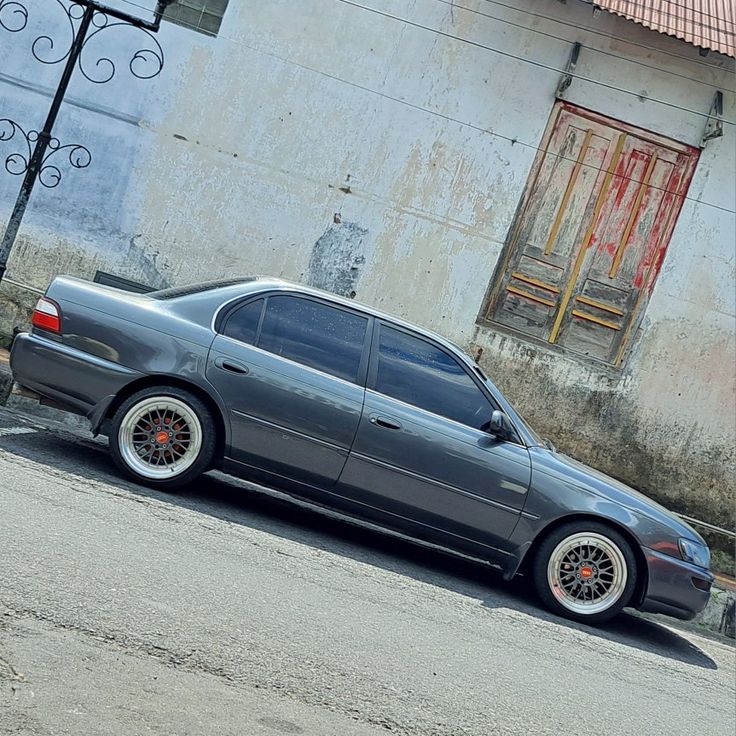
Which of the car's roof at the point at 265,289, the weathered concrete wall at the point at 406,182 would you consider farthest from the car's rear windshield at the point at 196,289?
the weathered concrete wall at the point at 406,182

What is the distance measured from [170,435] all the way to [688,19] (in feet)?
25.6

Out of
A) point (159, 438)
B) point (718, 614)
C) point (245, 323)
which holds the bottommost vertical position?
point (718, 614)

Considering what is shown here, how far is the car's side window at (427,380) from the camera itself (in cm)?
709

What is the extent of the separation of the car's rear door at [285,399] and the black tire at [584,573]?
149 cm

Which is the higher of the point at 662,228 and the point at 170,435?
the point at 662,228

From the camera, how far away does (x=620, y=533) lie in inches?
280

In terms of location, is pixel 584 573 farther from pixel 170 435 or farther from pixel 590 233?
pixel 590 233

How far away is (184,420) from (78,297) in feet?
3.46

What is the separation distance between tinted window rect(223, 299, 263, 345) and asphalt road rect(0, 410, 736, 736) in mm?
1100

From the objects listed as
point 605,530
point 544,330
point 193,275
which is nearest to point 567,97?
point 544,330

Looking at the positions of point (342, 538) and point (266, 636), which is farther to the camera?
point (342, 538)

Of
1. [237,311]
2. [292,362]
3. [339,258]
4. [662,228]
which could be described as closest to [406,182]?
[339,258]

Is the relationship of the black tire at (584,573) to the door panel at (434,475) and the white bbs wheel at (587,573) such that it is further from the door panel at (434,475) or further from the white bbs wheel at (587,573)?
the door panel at (434,475)

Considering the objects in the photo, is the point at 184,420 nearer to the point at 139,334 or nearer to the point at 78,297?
the point at 139,334
